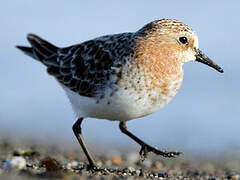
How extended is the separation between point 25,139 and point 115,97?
12.8 ft

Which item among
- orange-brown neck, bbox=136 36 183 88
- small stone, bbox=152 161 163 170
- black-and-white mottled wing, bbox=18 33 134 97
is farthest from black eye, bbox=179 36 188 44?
small stone, bbox=152 161 163 170

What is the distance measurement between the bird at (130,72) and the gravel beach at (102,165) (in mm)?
433

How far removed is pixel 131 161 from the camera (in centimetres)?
743

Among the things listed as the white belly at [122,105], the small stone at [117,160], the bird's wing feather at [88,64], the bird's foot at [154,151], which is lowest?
the small stone at [117,160]

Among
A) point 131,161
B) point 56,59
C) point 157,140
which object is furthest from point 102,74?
point 157,140

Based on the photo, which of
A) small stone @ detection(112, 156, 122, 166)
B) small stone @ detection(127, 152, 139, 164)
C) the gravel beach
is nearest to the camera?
the gravel beach

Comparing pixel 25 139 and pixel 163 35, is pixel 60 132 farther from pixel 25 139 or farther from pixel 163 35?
pixel 163 35

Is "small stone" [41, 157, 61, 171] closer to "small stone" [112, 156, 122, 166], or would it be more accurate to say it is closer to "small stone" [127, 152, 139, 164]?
"small stone" [112, 156, 122, 166]

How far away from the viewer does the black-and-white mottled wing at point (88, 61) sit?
5.71 meters

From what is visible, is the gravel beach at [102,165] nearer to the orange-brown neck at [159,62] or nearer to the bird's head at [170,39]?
the orange-brown neck at [159,62]

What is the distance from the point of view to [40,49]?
23.4ft

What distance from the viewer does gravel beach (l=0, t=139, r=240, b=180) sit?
16.4 feet

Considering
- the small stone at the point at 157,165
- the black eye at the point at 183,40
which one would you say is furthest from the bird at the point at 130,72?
the small stone at the point at 157,165

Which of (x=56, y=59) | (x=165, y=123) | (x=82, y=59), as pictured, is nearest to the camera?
(x=82, y=59)
